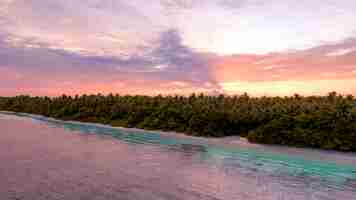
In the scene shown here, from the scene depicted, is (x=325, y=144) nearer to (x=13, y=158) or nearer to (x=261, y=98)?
(x=261, y=98)

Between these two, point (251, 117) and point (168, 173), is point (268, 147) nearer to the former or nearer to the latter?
point (251, 117)

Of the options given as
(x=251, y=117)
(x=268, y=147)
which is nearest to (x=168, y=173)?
(x=268, y=147)

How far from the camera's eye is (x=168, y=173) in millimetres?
12164

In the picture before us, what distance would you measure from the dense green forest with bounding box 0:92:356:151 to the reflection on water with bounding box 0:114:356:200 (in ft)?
4.80

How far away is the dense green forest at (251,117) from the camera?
60.8ft

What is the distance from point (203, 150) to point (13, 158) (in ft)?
28.2

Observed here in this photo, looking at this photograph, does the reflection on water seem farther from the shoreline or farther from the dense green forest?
the dense green forest

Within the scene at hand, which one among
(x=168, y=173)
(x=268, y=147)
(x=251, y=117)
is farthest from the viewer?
(x=251, y=117)

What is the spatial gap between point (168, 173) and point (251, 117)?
11215mm

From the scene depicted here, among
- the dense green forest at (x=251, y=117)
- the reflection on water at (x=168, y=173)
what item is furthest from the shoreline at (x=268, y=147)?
the dense green forest at (x=251, y=117)

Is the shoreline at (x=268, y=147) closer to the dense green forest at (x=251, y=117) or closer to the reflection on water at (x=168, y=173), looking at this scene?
the reflection on water at (x=168, y=173)

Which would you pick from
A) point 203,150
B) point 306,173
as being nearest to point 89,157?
point 203,150

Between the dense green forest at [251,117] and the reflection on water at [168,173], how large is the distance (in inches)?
57.6

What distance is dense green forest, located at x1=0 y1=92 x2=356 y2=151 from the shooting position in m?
18.5
